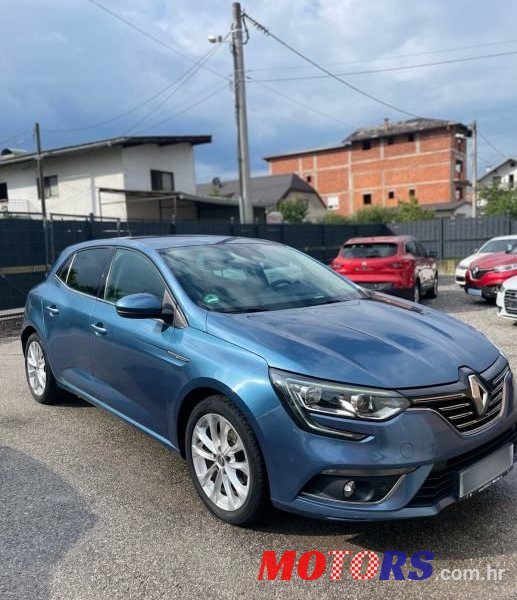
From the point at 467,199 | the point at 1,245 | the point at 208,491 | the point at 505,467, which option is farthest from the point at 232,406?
the point at 467,199

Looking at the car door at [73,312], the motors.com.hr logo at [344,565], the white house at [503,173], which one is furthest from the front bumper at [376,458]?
the white house at [503,173]

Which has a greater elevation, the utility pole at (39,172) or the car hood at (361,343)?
the utility pole at (39,172)

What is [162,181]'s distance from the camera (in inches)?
1104

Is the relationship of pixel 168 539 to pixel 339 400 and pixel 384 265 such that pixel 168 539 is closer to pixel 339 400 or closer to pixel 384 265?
pixel 339 400

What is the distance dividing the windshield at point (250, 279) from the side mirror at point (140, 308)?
223mm

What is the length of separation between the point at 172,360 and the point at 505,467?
1.86 m

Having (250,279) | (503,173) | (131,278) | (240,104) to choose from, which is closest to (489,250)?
(240,104)

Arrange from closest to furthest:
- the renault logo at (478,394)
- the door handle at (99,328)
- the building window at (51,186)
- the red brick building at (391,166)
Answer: the renault logo at (478,394), the door handle at (99,328), the building window at (51,186), the red brick building at (391,166)

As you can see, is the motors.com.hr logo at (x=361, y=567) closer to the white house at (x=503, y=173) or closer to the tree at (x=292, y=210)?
the tree at (x=292, y=210)

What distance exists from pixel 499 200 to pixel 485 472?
43235 millimetres

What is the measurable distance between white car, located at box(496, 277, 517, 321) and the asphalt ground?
5.28m

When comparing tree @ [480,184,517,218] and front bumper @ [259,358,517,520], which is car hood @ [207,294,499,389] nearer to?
front bumper @ [259,358,517,520]

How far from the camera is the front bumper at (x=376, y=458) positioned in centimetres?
241

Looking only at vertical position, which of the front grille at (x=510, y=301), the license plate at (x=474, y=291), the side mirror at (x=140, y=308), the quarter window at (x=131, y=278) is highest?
the quarter window at (x=131, y=278)
